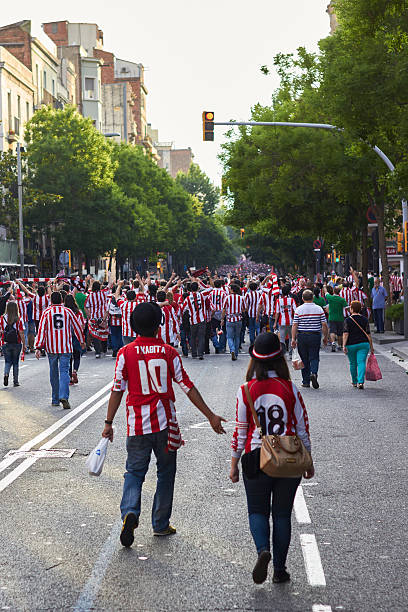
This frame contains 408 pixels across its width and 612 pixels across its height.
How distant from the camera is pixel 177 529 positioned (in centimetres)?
730

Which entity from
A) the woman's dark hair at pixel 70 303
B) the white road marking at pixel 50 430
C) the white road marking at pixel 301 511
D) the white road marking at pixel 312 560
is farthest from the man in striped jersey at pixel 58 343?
the white road marking at pixel 312 560

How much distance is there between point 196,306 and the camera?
951 inches

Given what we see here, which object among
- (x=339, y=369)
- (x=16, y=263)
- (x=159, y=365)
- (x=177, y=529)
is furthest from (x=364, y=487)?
(x=16, y=263)

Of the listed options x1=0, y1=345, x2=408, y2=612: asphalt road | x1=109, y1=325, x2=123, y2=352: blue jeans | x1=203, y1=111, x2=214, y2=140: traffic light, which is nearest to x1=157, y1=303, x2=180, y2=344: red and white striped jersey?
x1=109, y1=325, x2=123, y2=352: blue jeans

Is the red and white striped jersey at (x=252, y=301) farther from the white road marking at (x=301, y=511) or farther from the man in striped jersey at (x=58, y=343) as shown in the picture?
the white road marking at (x=301, y=511)

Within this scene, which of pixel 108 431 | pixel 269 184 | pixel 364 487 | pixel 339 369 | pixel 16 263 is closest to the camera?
pixel 108 431

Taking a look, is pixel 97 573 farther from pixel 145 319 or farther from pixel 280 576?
pixel 145 319

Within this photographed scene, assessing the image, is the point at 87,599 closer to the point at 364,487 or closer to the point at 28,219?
the point at 364,487

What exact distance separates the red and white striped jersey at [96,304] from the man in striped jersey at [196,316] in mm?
2107

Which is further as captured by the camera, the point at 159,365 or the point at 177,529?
the point at 177,529

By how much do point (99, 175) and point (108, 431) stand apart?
5623cm

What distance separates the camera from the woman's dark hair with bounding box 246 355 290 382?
5.85 m

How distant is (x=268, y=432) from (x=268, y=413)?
113 millimetres

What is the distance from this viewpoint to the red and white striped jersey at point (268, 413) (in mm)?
5816
